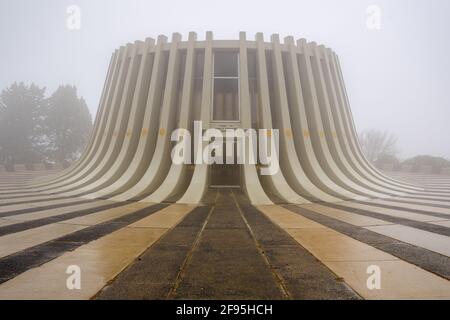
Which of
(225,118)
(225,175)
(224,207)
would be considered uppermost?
(225,118)

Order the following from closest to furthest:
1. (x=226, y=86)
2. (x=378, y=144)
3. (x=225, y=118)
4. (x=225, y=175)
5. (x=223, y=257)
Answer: (x=223, y=257) < (x=226, y=86) < (x=225, y=118) < (x=225, y=175) < (x=378, y=144)

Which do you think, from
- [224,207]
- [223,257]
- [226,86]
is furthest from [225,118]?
[223,257]

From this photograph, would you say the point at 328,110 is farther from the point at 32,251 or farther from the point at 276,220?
the point at 32,251

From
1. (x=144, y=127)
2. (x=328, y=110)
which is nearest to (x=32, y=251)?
(x=144, y=127)

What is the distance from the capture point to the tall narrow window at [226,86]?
13.4m

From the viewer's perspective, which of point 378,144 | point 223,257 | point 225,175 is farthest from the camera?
point 378,144

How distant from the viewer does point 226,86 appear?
546 inches

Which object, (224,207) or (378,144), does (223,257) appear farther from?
(378,144)

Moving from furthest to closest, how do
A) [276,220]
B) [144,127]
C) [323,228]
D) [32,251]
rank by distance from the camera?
[144,127] → [276,220] → [323,228] → [32,251]

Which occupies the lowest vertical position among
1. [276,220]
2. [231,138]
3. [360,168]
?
[276,220]

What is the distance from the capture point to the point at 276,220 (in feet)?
18.1

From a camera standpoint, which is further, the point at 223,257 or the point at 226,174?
the point at 226,174
